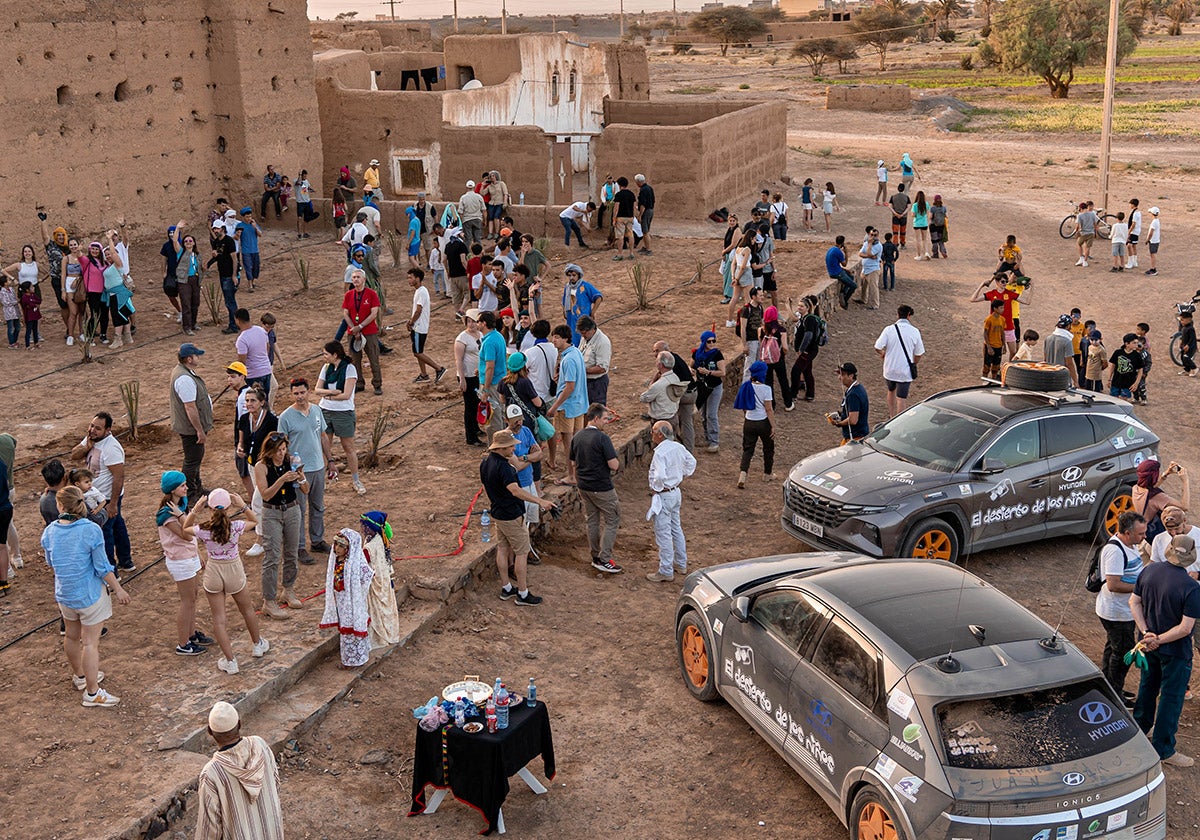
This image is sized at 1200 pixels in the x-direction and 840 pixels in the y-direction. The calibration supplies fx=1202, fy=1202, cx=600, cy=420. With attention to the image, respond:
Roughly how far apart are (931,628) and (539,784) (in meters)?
2.82

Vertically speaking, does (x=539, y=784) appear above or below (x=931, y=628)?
below

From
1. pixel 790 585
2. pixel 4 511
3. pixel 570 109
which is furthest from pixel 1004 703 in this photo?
pixel 570 109

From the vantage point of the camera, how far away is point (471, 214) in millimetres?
21797

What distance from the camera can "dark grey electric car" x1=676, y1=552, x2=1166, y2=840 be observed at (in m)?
6.73

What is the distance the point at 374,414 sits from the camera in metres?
15.2

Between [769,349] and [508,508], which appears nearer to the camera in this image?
[508,508]

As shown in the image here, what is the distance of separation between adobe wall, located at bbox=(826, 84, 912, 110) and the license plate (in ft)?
150

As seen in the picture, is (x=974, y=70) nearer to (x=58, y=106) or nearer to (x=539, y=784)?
(x=58, y=106)

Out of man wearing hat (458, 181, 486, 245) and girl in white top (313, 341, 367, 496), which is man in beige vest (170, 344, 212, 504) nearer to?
girl in white top (313, 341, 367, 496)

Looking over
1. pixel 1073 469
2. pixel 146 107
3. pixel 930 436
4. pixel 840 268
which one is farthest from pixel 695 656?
pixel 146 107

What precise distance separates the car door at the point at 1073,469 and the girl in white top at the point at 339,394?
7.08 m

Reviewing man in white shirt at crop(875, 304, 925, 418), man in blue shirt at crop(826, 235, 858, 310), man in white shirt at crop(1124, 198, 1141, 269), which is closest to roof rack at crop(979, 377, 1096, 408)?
man in white shirt at crop(875, 304, 925, 418)

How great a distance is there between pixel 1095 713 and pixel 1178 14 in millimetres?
112041

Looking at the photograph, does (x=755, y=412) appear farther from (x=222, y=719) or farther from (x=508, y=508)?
(x=222, y=719)
